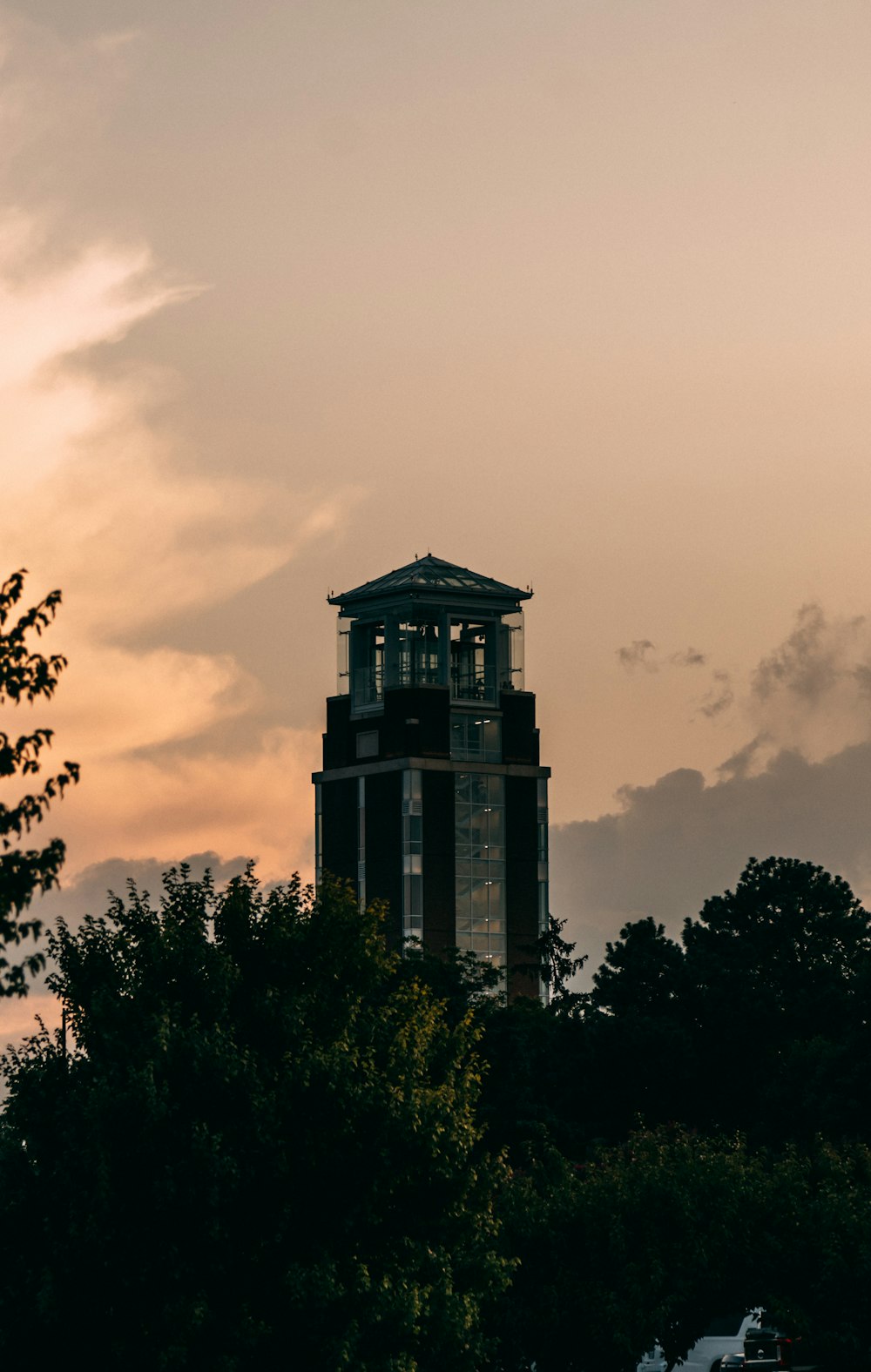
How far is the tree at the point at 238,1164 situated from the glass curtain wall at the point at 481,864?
11017 centimetres

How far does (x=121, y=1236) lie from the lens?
36.7 meters

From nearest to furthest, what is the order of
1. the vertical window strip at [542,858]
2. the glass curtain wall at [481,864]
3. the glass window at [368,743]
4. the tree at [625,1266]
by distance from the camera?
1. the tree at [625,1266]
2. the glass curtain wall at [481,864]
3. the glass window at [368,743]
4. the vertical window strip at [542,858]

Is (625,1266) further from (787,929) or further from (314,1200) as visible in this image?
(787,929)

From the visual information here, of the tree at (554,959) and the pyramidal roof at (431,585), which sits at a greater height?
the pyramidal roof at (431,585)

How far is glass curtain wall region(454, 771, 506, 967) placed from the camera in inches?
5999

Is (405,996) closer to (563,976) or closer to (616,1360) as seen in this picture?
(616,1360)

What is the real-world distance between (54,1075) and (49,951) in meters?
2.36

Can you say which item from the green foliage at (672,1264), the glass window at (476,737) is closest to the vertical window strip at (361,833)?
the glass window at (476,737)

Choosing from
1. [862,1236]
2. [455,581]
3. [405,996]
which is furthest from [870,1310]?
[455,581]

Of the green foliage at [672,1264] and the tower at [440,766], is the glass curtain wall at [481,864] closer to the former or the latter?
the tower at [440,766]

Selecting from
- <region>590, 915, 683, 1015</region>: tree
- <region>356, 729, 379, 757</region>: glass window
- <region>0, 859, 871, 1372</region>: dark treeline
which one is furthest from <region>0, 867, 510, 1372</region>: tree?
<region>356, 729, 379, 757</region>: glass window

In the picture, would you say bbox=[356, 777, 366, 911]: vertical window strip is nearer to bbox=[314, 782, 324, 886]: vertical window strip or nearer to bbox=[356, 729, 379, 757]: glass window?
bbox=[356, 729, 379, 757]: glass window

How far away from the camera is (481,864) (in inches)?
6073

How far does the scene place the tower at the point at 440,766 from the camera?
5989 inches
